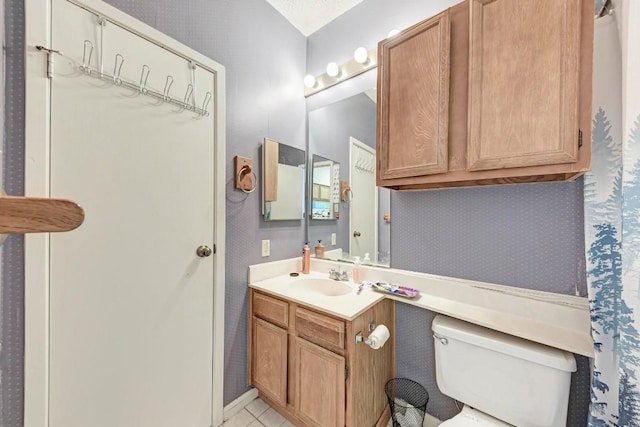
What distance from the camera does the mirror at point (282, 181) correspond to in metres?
1.75

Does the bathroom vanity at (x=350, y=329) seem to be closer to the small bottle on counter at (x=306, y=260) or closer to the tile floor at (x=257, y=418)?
the tile floor at (x=257, y=418)

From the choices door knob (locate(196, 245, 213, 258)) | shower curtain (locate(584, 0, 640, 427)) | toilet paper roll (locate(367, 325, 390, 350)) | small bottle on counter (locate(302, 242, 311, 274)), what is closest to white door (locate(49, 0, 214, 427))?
door knob (locate(196, 245, 213, 258))

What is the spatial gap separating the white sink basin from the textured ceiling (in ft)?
6.44

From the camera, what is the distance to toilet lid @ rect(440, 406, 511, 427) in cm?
107

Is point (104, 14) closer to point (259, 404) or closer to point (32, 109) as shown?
point (32, 109)

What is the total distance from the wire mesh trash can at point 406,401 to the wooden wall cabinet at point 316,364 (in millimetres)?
59

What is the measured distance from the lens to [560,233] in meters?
1.13

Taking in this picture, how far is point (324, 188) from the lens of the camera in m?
2.01

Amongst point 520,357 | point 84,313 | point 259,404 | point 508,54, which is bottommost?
point 259,404

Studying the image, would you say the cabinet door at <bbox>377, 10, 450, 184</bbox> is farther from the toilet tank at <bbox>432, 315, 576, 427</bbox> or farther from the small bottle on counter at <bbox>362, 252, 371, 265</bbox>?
the toilet tank at <bbox>432, 315, 576, 427</bbox>

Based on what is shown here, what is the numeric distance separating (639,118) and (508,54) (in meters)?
0.49

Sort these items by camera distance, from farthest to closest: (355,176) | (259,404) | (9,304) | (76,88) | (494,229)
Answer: (355,176), (259,404), (494,229), (76,88), (9,304)

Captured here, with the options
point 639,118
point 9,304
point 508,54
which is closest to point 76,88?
point 9,304

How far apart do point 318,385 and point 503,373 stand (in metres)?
0.86
